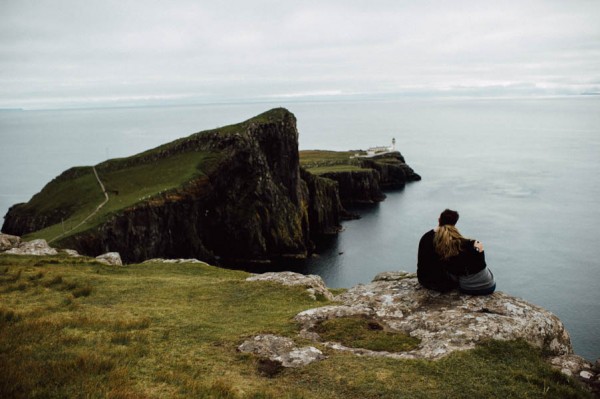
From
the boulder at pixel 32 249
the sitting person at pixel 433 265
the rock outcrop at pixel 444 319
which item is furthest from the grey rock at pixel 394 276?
the boulder at pixel 32 249

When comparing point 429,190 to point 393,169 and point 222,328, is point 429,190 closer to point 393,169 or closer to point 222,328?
point 393,169

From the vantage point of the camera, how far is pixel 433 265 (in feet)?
51.8

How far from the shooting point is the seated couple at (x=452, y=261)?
14.7 meters

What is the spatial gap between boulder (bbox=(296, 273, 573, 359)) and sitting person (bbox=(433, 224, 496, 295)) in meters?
0.44

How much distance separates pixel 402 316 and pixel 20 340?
41.8ft

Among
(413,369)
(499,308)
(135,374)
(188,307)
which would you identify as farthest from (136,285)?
(499,308)

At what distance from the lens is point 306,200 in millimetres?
109875

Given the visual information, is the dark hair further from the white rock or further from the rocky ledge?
the white rock

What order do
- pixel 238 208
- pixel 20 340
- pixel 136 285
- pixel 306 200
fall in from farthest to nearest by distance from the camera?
pixel 306 200, pixel 238 208, pixel 136 285, pixel 20 340

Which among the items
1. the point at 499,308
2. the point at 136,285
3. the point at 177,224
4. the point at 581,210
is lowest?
the point at 581,210

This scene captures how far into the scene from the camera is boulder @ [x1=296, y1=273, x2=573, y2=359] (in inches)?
514

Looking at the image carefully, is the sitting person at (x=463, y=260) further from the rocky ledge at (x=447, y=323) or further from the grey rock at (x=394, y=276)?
the grey rock at (x=394, y=276)

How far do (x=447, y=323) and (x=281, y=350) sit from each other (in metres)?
5.75

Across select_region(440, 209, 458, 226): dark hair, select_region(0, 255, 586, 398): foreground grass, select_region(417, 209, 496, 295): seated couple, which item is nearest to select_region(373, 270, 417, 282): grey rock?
select_region(417, 209, 496, 295): seated couple
